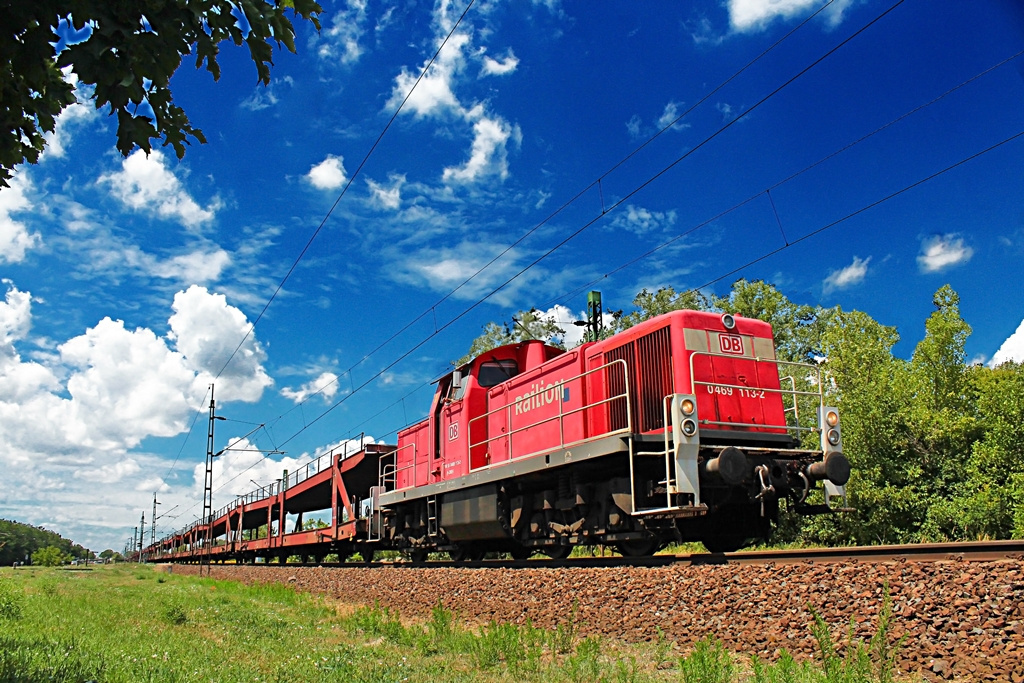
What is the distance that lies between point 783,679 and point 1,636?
9947 mm

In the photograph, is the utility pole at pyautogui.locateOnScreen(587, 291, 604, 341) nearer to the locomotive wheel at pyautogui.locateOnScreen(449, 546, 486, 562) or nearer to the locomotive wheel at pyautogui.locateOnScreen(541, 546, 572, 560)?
the locomotive wheel at pyautogui.locateOnScreen(449, 546, 486, 562)

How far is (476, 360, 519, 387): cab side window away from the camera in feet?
47.3

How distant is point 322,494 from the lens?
24.3 meters

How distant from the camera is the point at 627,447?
8.83 meters

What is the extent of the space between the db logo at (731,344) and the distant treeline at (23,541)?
449ft

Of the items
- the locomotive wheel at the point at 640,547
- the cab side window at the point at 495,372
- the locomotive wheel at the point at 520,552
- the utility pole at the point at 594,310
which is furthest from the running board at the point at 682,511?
the utility pole at the point at 594,310

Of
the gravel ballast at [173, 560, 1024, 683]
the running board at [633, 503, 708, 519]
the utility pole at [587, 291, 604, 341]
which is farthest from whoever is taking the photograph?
the utility pole at [587, 291, 604, 341]

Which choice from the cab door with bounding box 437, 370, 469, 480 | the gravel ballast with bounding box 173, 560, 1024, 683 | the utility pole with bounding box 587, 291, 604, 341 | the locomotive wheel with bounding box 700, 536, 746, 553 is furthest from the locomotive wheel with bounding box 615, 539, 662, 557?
the utility pole with bounding box 587, 291, 604, 341

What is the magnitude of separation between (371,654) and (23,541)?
562 feet

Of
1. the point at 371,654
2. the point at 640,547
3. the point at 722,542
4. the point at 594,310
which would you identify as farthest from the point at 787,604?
the point at 594,310

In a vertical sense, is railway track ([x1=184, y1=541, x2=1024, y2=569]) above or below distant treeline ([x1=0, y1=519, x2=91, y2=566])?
above

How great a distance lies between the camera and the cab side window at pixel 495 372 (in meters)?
14.4

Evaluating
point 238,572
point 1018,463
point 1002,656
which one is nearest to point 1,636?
point 1002,656

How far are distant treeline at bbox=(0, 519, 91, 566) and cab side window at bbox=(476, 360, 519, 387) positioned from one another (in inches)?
5174
